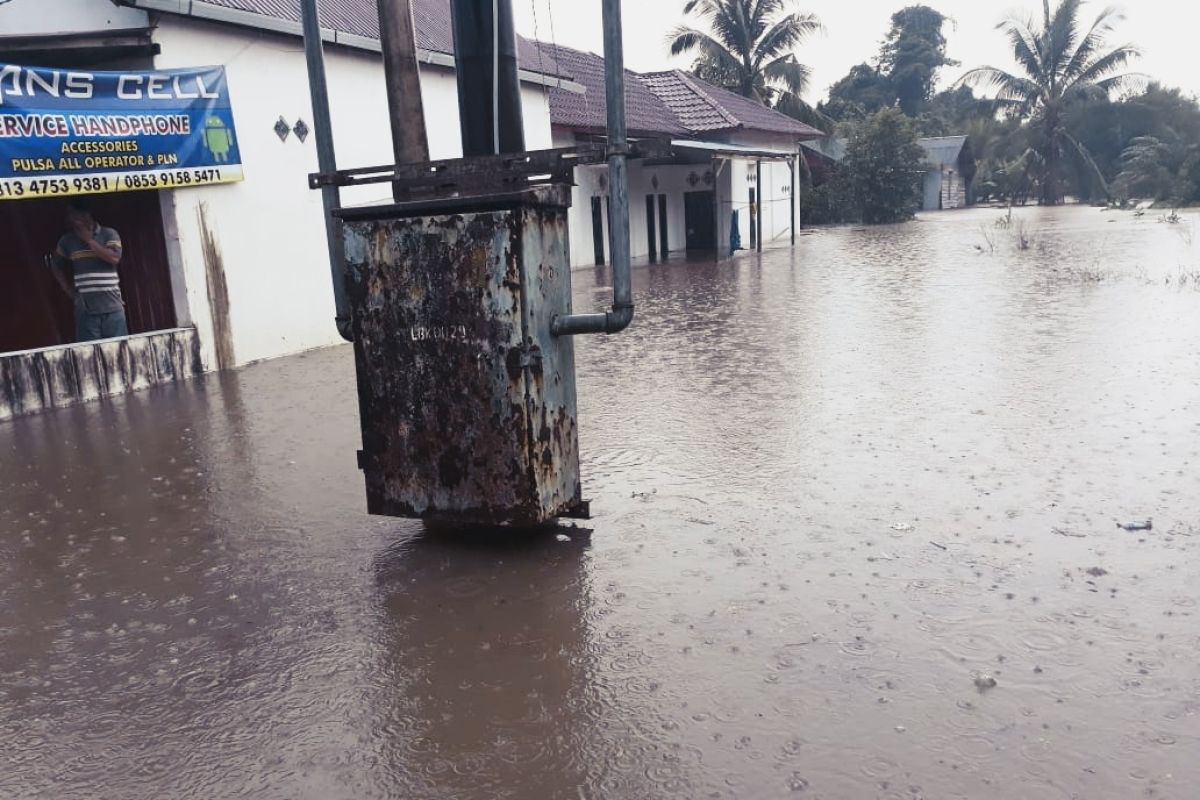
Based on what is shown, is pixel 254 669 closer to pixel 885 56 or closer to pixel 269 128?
pixel 269 128

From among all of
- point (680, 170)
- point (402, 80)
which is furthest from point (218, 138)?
point (680, 170)

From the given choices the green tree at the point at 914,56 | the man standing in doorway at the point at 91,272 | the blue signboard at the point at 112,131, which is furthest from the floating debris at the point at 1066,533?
the green tree at the point at 914,56

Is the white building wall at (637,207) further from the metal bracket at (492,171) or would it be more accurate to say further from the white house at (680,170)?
the metal bracket at (492,171)

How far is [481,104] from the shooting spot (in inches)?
180

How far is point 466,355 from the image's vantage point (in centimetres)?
405

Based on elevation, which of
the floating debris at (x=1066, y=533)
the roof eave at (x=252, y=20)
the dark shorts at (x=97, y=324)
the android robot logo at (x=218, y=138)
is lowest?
the floating debris at (x=1066, y=533)

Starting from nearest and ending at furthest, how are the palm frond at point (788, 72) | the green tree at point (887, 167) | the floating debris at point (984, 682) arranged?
1. the floating debris at point (984, 682)
2. the palm frond at point (788, 72)
3. the green tree at point (887, 167)

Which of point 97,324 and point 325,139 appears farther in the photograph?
point 97,324

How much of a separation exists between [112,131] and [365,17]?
191 inches

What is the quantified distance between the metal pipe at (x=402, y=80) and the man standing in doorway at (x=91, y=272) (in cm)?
430

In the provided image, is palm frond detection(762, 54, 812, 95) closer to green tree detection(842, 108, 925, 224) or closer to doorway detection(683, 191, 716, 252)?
green tree detection(842, 108, 925, 224)

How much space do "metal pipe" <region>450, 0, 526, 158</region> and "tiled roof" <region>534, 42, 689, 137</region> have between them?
1317cm

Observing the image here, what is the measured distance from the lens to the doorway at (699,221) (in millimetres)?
25891

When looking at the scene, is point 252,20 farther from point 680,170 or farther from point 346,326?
point 680,170
